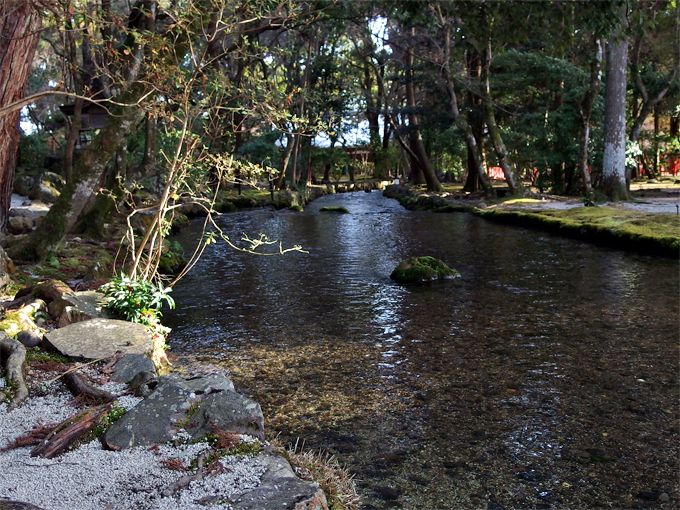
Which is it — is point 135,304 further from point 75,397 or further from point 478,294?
point 478,294

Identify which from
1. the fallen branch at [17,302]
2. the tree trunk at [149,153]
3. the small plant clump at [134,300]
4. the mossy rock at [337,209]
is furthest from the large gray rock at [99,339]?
the mossy rock at [337,209]

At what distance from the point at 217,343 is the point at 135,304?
109 cm

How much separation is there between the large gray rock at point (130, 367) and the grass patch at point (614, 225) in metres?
10.7

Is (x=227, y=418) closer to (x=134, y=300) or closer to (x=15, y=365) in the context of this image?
(x=15, y=365)

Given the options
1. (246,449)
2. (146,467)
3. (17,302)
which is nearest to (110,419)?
(146,467)

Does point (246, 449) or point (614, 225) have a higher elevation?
point (614, 225)

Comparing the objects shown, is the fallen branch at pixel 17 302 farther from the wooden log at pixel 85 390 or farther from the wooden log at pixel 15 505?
the wooden log at pixel 15 505

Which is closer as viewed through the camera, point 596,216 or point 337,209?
point 596,216

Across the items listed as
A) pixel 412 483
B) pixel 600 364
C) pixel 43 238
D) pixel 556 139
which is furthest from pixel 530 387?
pixel 556 139

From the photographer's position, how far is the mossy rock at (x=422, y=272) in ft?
37.4

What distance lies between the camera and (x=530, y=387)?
20.2 ft

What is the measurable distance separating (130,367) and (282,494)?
2.53 meters

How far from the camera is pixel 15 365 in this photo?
504 cm

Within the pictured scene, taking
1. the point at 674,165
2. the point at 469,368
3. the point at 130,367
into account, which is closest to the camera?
the point at 130,367
